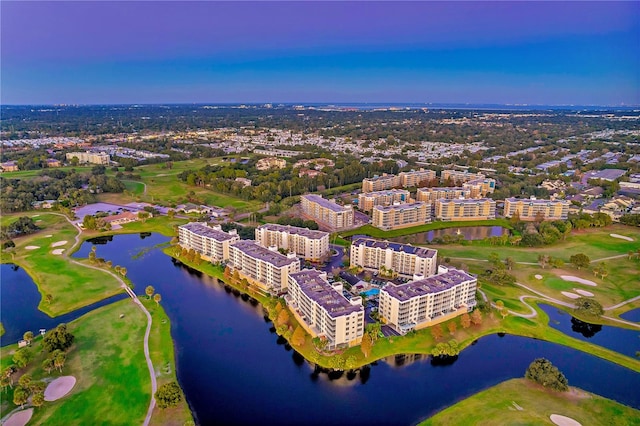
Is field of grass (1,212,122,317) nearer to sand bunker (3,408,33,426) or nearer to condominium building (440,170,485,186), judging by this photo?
sand bunker (3,408,33,426)

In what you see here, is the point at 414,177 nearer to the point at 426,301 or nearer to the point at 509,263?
the point at 509,263

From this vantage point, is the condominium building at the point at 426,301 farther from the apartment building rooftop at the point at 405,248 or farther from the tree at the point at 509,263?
the tree at the point at 509,263

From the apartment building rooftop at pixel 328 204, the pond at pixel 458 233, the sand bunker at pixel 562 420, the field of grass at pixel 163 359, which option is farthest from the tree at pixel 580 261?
the field of grass at pixel 163 359

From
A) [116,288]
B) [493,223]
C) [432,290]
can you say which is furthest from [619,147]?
[116,288]

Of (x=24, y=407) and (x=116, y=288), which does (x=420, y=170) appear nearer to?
(x=116, y=288)

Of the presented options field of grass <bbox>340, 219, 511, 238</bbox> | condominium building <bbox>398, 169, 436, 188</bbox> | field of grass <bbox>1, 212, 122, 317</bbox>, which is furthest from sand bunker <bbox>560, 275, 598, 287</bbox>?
field of grass <bbox>1, 212, 122, 317</bbox>

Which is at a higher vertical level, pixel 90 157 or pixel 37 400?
pixel 90 157

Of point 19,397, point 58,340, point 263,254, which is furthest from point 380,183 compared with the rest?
point 19,397
